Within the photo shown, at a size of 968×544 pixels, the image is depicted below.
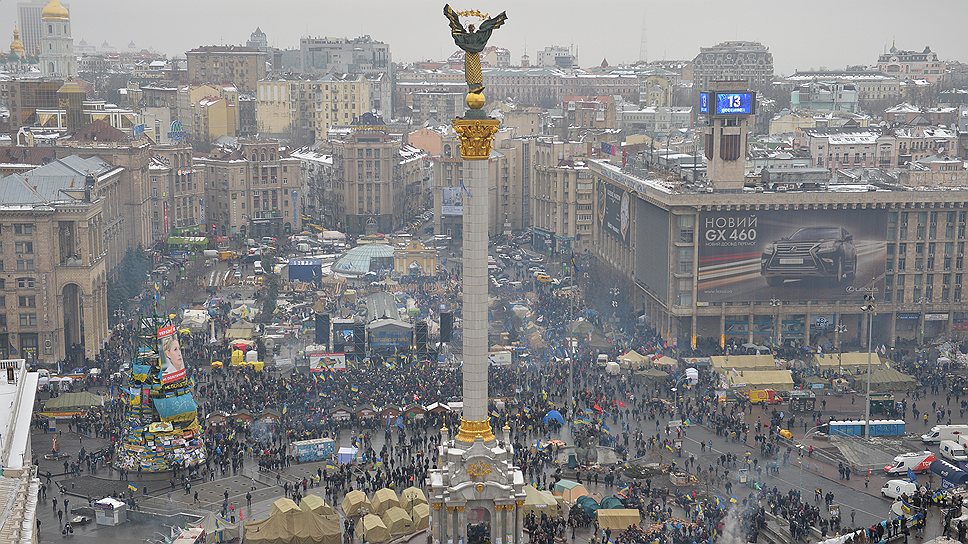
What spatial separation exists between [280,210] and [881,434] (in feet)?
251

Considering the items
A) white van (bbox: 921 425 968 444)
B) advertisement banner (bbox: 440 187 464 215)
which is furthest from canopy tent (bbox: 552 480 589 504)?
advertisement banner (bbox: 440 187 464 215)

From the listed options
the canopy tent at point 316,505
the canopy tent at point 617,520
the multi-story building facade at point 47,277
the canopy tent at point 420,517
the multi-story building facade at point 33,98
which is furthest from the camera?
the multi-story building facade at point 33,98

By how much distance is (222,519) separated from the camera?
4975 centimetres

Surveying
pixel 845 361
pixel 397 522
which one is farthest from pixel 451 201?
pixel 397 522

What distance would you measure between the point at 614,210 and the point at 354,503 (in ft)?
169

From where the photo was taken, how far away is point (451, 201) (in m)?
120

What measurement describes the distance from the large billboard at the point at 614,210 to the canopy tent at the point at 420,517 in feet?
153

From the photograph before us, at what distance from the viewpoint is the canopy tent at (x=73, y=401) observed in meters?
63.0

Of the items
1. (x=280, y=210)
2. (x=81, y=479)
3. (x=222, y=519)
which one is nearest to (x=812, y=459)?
(x=222, y=519)

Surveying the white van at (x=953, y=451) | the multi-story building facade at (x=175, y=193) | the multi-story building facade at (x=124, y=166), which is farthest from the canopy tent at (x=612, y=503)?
the multi-story building facade at (x=175, y=193)

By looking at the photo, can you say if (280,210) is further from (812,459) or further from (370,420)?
(812,459)

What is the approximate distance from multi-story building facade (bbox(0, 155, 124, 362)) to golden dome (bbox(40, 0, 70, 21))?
9504cm

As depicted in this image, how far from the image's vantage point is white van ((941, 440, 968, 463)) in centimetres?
5581

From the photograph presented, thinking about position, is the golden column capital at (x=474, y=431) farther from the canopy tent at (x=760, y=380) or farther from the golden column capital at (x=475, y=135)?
the canopy tent at (x=760, y=380)
